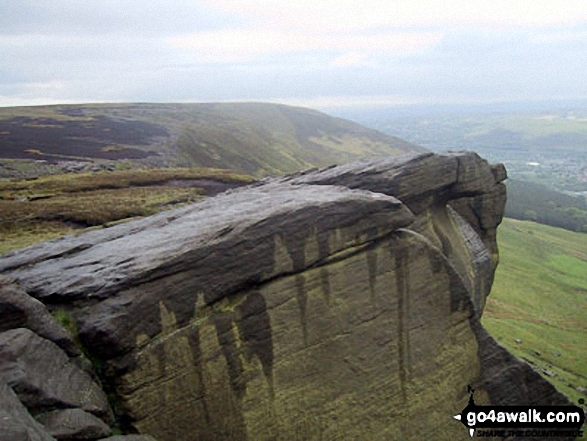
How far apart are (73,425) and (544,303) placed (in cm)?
8382

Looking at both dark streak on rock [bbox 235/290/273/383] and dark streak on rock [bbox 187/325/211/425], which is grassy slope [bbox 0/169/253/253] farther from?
dark streak on rock [bbox 235/290/273/383]

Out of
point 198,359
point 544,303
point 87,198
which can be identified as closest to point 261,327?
point 198,359

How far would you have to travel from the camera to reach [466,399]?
24.6m

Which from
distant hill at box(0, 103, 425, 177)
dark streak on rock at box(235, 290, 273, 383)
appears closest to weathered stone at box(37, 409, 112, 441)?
dark streak on rock at box(235, 290, 273, 383)

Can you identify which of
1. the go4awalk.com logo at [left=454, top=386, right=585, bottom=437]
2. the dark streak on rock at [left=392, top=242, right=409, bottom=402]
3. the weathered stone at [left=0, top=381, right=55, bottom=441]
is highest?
the weathered stone at [left=0, top=381, right=55, bottom=441]

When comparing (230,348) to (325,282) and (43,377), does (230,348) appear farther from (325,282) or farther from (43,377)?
(43,377)

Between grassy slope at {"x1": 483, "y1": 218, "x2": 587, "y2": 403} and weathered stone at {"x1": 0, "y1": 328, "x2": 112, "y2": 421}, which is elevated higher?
weathered stone at {"x1": 0, "y1": 328, "x2": 112, "y2": 421}

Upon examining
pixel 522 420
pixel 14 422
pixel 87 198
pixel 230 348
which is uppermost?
pixel 14 422

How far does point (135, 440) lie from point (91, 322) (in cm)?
408

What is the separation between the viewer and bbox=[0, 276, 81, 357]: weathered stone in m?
15.5

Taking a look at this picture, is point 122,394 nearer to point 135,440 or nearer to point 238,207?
point 135,440

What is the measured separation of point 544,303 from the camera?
82.2 meters

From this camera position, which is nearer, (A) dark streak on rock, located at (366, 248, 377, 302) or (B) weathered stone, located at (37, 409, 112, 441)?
(B) weathered stone, located at (37, 409, 112, 441)

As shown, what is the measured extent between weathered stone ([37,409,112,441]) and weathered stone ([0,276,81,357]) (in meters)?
2.18
